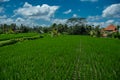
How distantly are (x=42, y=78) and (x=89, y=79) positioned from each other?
4.24 feet

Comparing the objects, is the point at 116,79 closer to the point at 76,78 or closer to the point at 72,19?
the point at 76,78

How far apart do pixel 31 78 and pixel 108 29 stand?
83.4 meters

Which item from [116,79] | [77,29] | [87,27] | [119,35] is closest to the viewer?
[116,79]

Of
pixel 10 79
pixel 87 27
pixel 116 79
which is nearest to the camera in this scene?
pixel 10 79

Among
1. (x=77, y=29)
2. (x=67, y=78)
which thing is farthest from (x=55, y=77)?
(x=77, y=29)

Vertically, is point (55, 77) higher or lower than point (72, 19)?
lower

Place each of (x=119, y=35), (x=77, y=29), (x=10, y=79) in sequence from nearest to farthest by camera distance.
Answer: (x=10, y=79) → (x=119, y=35) → (x=77, y=29)

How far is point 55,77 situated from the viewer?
17.5 feet

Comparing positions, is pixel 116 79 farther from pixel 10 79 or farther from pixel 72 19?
pixel 72 19

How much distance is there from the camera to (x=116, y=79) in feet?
17.7

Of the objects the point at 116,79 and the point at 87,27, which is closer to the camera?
the point at 116,79

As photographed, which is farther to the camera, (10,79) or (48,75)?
(48,75)

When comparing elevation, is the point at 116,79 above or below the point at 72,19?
below

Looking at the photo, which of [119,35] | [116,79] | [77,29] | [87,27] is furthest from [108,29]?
[116,79]
